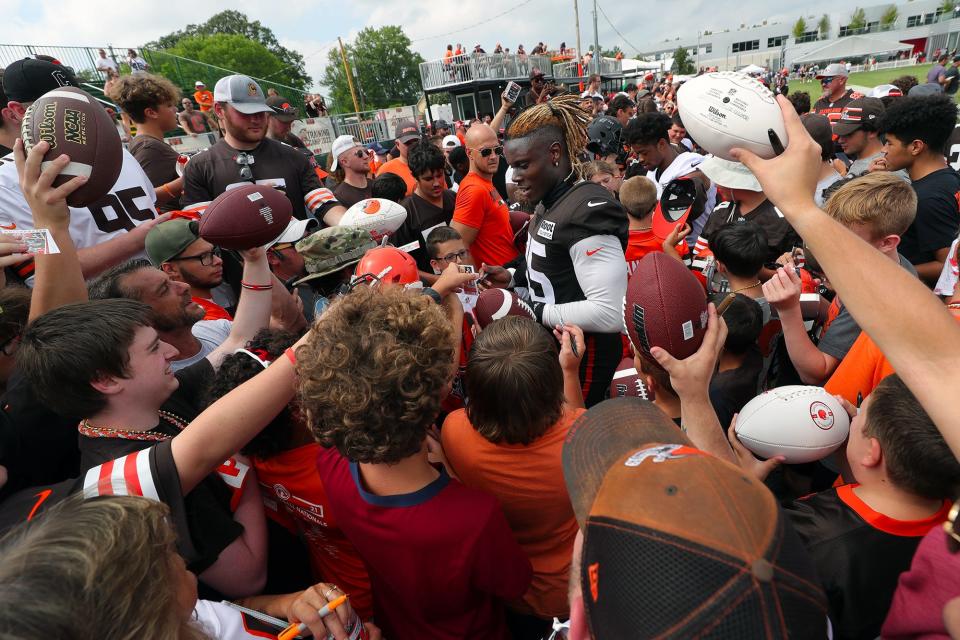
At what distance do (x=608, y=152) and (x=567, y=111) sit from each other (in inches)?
254

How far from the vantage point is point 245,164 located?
12.7 ft

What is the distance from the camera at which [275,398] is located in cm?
153

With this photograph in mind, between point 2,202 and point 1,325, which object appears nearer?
point 1,325

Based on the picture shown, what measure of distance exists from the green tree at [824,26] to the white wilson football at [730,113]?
117 meters

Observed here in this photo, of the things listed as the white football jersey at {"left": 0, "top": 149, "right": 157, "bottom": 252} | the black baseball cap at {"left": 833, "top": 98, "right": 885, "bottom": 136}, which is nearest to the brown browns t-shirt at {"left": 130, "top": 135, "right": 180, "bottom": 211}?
the white football jersey at {"left": 0, "top": 149, "right": 157, "bottom": 252}

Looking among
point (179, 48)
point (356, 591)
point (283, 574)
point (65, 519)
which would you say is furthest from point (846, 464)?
point (179, 48)

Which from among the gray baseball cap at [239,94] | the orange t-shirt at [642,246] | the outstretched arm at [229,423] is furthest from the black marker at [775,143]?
the gray baseball cap at [239,94]

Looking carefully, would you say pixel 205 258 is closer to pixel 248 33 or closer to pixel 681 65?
pixel 681 65

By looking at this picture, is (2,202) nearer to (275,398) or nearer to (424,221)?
(275,398)

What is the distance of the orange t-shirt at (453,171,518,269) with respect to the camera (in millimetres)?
4355

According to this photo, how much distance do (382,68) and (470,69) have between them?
62698mm

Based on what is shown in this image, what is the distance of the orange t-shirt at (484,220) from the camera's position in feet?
14.3

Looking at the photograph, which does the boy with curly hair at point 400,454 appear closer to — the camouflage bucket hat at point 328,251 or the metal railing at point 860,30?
the camouflage bucket hat at point 328,251

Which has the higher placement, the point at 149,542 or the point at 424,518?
the point at 149,542
